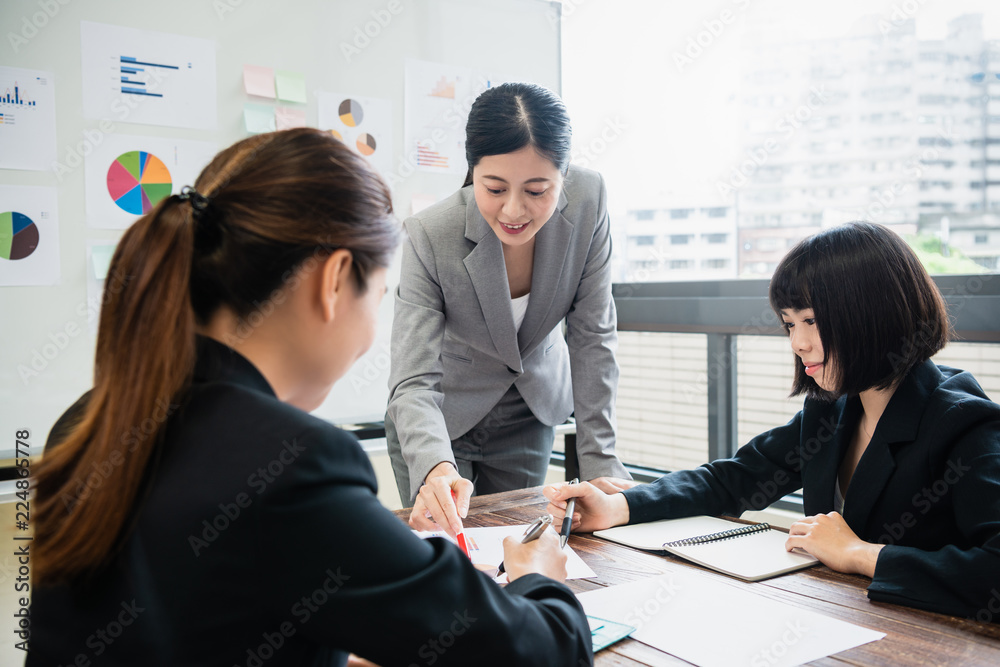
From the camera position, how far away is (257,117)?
2377 millimetres

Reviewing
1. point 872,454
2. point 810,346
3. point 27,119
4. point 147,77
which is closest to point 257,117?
point 147,77

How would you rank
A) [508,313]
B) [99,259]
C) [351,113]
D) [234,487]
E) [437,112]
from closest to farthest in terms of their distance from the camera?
[234,487], [508,313], [99,259], [351,113], [437,112]

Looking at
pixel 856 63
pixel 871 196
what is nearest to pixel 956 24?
pixel 856 63

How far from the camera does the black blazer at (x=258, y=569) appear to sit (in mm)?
635

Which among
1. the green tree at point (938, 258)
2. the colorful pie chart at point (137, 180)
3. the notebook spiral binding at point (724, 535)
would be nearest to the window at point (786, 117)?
the green tree at point (938, 258)

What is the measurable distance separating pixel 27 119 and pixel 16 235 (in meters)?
0.30

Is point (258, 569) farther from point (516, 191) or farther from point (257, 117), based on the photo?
point (257, 117)

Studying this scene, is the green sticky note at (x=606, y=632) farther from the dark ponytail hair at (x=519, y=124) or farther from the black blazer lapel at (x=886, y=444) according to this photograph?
the dark ponytail hair at (x=519, y=124)

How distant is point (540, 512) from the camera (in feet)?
5.04

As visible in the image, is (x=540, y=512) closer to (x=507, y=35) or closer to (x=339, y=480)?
(x=339, y=480)

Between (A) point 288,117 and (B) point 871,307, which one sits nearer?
(B) point 871,307

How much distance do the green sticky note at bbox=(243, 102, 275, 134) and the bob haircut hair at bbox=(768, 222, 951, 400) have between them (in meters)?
1.72

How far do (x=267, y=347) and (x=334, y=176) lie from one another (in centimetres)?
18

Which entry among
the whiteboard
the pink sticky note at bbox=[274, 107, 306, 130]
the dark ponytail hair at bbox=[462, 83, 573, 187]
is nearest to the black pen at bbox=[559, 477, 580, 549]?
the dark ponytail hair at bbox=[462, 83, 573, 187]
